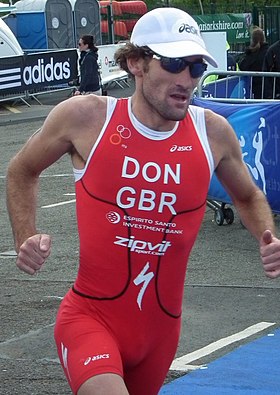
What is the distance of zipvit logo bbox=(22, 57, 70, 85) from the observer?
24.9 m

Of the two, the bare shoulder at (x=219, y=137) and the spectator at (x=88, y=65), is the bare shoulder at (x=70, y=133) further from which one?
the spectator at (x=88, y=65)

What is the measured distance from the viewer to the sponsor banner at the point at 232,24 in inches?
1384

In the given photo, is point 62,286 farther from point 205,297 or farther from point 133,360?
point 133,360

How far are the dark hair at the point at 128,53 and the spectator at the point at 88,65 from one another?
1710 cm

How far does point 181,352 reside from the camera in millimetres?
6789

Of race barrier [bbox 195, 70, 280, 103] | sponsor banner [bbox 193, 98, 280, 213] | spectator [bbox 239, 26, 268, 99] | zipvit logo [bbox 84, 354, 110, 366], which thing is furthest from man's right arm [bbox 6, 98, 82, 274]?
spectator [bbox 239, 26, 268, 99]

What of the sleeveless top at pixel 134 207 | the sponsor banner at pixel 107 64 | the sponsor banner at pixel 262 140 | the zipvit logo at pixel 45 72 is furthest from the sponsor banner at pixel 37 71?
the sleeveless top at pixel 134 207

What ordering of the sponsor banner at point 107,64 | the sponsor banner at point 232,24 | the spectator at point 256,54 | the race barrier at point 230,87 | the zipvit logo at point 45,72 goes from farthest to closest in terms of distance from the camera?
1. the sponsor banner at point 232,24
2. the sponsor banner at point 107,64
3. the zipvit logo at point 45,72
4. the spectator at point 256,54
5. the race barrier at point 230,87

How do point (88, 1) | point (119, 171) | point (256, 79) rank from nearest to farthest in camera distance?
point (119, 171) → point (256, 79) → point (88, 1)

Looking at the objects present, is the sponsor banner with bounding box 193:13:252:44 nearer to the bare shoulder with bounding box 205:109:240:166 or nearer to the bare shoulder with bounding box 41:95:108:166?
the bare shoulder with bounding box 205:109:240:166

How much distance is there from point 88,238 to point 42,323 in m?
3.84

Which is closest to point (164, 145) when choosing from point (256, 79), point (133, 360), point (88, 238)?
point (88, 238)

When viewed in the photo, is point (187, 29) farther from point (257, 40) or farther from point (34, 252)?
point (257, 40)

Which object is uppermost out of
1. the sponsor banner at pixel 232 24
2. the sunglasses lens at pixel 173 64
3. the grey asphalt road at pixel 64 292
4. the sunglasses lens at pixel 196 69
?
the sunglasses lens at pixel 173 64
